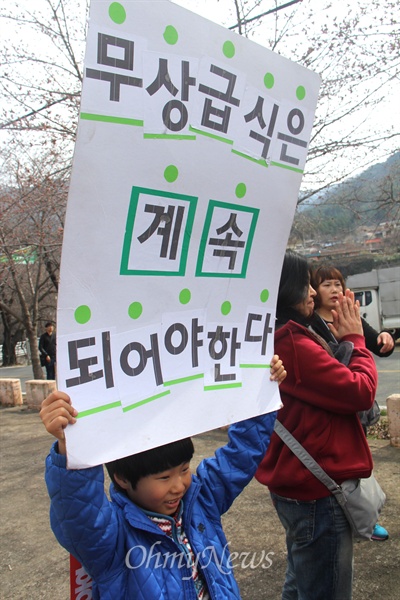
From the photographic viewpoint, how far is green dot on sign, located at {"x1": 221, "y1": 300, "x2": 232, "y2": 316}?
1523 mm

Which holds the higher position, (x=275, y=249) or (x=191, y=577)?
(x=275, y=249)

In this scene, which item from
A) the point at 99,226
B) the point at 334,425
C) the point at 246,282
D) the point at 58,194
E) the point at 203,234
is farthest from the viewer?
the point at 58,194

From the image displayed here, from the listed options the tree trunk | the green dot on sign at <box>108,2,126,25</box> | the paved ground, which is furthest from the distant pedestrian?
the green dot on sign at <box>108,2,126,25</box>

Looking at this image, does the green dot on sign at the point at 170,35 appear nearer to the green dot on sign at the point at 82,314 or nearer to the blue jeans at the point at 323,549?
the green dot on sign at the point at 82,314

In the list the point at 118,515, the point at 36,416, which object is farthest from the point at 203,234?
the point at 36,416

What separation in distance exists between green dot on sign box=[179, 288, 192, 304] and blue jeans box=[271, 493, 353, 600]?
966mm

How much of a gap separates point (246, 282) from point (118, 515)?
758mm

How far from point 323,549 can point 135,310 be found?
120cm

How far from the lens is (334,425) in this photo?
1913mm

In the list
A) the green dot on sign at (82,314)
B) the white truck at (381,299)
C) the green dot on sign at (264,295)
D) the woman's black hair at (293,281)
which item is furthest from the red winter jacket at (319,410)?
the white truck at (381,299)

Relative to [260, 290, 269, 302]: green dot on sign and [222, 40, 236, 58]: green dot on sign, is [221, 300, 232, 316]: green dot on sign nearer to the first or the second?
[260, 290, 269, 302]: green dot on sign

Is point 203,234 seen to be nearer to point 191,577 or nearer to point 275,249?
point 275,249

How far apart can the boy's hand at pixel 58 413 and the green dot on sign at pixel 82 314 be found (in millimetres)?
167

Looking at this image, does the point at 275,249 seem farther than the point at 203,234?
A: Yes
